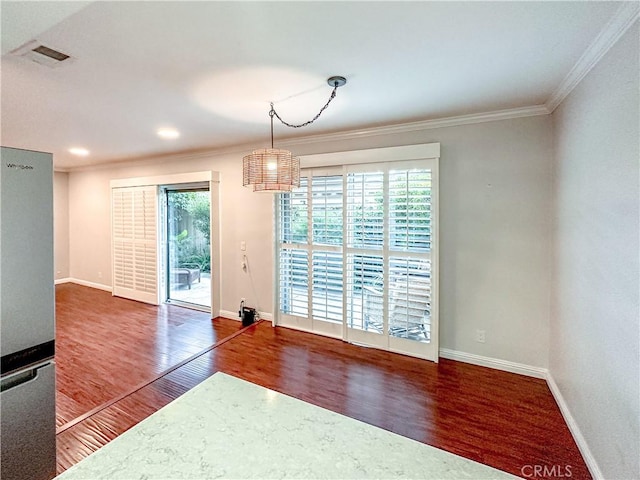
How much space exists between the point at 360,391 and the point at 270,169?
2.03m

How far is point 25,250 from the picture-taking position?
61.9 inches

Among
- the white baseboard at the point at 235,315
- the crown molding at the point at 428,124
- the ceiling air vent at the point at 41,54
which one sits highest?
the crown molding at the point at 428,124

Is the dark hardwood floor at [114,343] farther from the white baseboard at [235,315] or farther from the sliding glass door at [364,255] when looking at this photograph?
the sliding glass door at [364,255]

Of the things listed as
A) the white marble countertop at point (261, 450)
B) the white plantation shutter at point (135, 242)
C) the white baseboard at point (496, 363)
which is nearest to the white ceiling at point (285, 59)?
the white marble countertop at point (261, 450)

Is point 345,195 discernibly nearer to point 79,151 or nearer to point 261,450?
point 261,450

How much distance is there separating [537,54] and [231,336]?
3932mm

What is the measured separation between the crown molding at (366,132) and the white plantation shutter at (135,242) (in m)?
0.57

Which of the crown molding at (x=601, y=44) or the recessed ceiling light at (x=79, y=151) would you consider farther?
the recessed ceiling light at (x=79, y=151)

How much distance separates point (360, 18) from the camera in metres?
1.55

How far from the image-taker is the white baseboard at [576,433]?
178cm

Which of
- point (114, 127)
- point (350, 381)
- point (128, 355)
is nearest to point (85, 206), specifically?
point (114, 127)

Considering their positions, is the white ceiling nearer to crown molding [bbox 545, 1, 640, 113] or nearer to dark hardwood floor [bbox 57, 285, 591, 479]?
crown molding [bbox 545, 1, 640, 113]

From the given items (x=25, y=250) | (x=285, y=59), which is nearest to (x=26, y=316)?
(x=25, y=250)

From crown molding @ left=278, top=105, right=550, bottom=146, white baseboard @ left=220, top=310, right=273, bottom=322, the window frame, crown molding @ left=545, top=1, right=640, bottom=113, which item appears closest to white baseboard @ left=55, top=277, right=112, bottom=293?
white baseboard @ left=220, top=310, right=273, bottom=322
